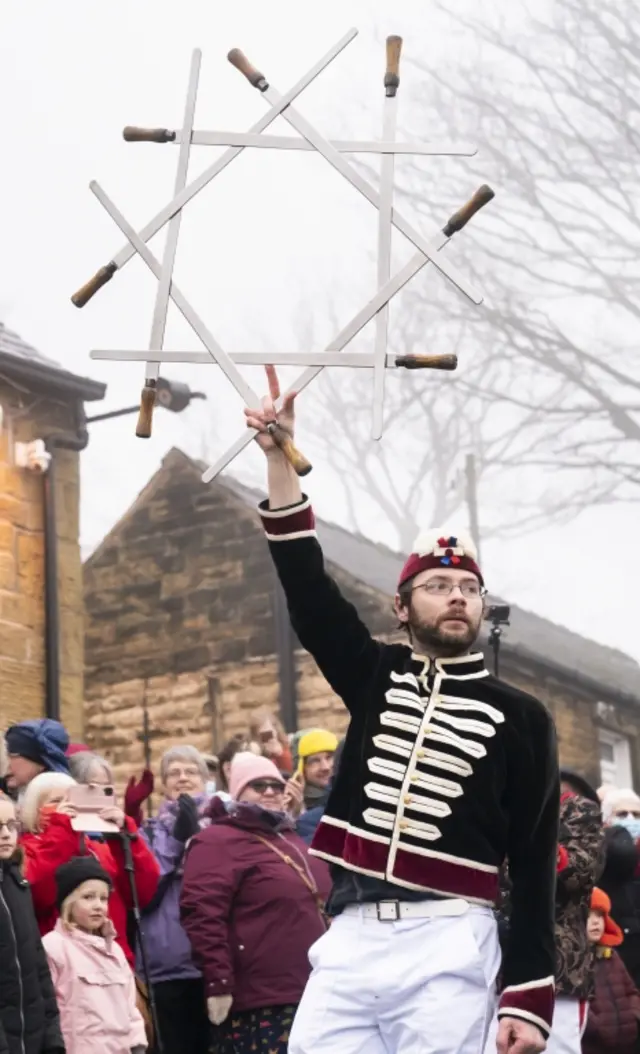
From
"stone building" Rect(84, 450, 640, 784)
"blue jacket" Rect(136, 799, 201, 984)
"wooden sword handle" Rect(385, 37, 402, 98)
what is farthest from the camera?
"stone building" Rect(84, 450, 640, 784)

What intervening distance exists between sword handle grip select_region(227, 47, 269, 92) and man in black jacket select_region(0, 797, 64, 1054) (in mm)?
2840

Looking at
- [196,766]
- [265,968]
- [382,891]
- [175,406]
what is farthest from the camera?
[175,406]

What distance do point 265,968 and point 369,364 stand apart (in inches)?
146

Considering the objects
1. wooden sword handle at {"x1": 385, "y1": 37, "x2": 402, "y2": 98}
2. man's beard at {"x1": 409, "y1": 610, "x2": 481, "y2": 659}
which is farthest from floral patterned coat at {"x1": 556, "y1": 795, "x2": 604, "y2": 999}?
wooden sword handle at {"x1": 385, "y1": 37, "x2": 402, "y2": 98}

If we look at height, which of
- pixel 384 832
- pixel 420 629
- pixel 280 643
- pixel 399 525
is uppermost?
pixel 399 525

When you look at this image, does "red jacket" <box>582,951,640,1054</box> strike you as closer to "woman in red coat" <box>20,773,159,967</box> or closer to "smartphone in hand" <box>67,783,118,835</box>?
"woman in red coat" <box>20,773,159,967</box>

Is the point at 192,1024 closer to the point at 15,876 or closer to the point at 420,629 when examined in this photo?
the point at 15,876

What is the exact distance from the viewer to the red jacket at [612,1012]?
29.5 feet

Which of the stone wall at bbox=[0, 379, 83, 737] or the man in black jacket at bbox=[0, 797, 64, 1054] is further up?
the stone wall at bbox=[0, 379, 83, 737]

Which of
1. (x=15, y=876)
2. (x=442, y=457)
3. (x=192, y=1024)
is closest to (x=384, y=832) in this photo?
(x=15, y=876)

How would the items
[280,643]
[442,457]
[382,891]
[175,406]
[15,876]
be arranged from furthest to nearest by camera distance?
[442,457] < [280,643] < [175,406] < [15,876] < [382,891]

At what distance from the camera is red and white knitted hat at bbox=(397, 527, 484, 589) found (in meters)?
5.34

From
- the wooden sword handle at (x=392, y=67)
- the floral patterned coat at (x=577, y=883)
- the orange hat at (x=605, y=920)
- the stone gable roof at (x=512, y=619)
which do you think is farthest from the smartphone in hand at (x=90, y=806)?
the stone gable roof at (x=512, y=619)

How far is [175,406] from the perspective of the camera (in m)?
16.7
